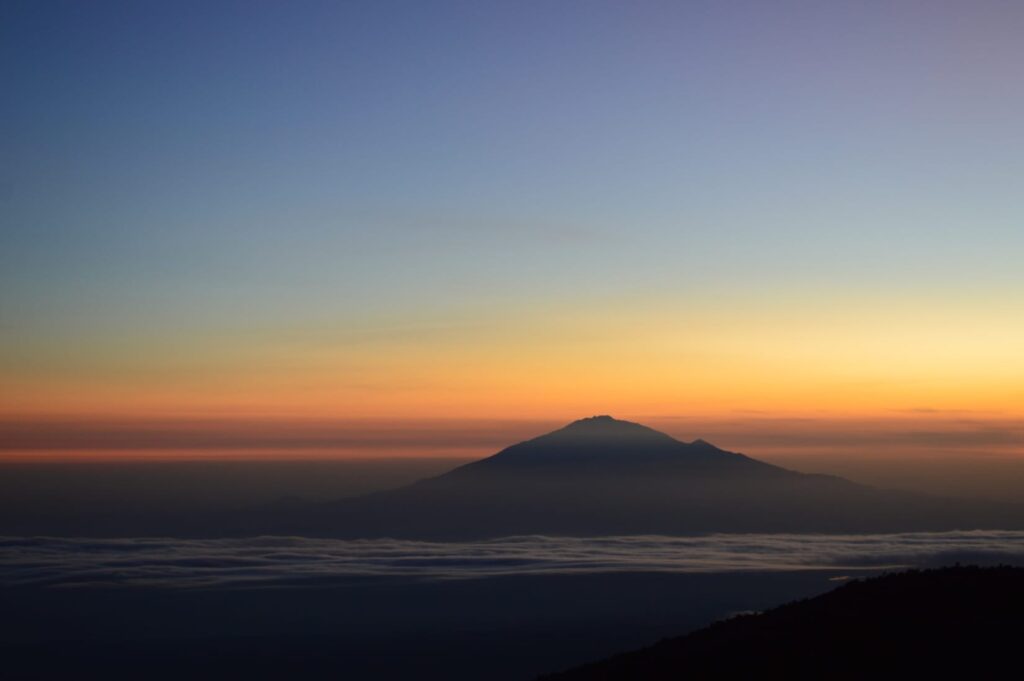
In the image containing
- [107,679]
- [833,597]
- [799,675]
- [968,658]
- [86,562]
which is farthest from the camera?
[86,562]

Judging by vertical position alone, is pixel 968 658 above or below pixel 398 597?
above

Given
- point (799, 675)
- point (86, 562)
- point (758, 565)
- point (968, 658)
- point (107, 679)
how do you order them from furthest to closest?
point (86, 562) < point (758, 565) < point (107, 679) < point (799, 675) < point (968, 658)

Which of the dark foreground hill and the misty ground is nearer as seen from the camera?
the dark foreground hill

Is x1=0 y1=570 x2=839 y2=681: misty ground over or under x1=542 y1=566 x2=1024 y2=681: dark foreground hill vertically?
under

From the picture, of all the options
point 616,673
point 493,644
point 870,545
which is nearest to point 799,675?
point 616,673

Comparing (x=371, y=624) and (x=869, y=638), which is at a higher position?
(x=869, y=638)

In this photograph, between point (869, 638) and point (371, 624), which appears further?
point (371, 624)

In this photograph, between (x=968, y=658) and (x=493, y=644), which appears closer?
(x=968, y=658)

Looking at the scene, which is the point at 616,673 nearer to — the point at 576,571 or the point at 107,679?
the point at 107,679
